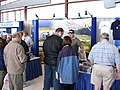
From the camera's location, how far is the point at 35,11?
9.65 meters

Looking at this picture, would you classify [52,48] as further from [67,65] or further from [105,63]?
[105,63]

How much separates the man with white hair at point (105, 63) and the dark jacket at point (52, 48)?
2.10 feet

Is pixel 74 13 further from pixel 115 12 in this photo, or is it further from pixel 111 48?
pixel 111 48

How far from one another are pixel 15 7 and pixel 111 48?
323 inches

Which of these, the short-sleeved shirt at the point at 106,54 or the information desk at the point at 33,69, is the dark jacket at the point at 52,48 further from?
the information desk at the point at 33,69

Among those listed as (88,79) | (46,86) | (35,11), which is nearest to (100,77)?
(88,79)

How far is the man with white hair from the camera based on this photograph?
9.67ft

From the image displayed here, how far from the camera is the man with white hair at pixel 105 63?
2.95m

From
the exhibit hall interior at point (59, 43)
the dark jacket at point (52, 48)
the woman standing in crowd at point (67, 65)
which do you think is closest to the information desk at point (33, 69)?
the exhibit hall interior at point (59, 43)

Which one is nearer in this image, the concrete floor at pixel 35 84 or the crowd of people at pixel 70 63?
the crowd of people at pixel 70 63

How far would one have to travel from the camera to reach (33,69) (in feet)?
17.4

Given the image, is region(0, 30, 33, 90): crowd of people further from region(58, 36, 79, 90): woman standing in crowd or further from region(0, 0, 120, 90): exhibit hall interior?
region(58, 36, 79, 90): woman standing in crowd

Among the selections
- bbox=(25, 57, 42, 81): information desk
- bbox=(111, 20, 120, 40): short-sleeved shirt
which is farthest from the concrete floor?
bbox=(111, 20, 120, 40): short-sleeved shirt

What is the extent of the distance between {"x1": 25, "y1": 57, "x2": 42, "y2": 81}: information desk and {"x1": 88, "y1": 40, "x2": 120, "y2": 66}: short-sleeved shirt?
239 cm
